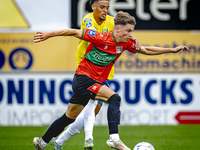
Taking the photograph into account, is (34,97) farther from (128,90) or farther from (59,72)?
(128,90)

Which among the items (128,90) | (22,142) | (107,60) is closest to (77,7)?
(128,90)

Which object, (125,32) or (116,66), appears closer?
(125,32)

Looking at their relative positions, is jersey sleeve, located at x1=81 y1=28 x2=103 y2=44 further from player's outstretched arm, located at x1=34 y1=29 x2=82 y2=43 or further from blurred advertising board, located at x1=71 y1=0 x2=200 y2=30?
→ blurred advertising board, located at x1=71 y1=0 x2=200 y2=30

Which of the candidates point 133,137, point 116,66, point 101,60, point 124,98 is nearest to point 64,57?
point 116,66

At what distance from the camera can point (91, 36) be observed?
4.32 meters

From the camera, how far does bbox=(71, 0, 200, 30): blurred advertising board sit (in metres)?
9.62

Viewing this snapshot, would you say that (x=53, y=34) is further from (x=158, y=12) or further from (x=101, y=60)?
(x=158, y=12)

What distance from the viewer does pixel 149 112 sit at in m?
→ 9.43

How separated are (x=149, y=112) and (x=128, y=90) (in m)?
0.76

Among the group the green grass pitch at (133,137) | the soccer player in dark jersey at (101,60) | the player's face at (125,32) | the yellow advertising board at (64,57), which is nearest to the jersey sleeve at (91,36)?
the soccer player in dark jersey at (101,60)

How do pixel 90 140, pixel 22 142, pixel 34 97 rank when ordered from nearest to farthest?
pixel 90 140, pixel 22 142, pixel 34 97

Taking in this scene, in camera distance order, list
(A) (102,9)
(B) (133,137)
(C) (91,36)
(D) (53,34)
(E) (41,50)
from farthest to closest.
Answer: (E) (41,50) < (B) (133,137) < (A) (102,9) < (C) (91,36) < (D) (53,34)

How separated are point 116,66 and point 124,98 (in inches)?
33.1

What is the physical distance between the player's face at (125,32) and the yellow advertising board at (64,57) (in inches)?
204
